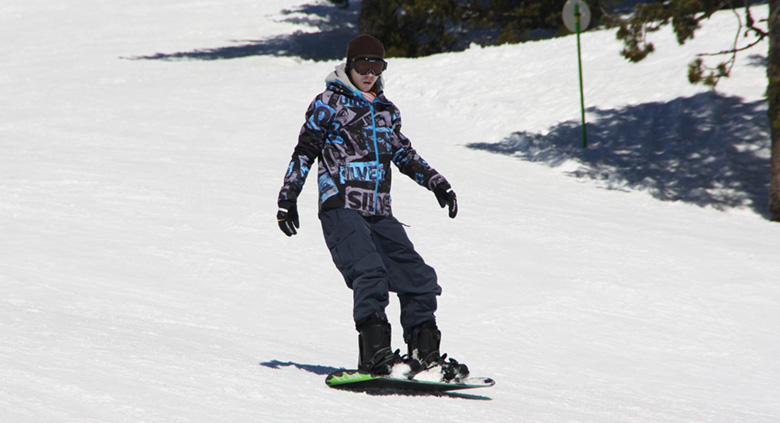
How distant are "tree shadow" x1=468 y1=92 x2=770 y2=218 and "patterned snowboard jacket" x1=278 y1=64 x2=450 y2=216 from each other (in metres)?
8.77

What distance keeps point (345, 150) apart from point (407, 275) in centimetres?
68

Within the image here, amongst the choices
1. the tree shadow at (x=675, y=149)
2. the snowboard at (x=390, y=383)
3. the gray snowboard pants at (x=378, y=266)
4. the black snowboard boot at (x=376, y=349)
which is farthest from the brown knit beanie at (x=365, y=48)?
the tree shadow at (x=675, y=149)

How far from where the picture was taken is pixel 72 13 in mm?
31219

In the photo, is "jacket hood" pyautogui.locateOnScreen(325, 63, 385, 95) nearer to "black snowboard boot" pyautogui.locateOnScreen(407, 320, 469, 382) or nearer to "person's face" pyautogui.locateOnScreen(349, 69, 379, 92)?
"person's face" pyautogui.locateOnScreen(349, 69, 379, 92)

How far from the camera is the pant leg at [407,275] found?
14.1 ft

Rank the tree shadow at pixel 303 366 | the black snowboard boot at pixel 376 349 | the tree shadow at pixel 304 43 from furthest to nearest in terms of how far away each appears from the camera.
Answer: the tree shadow at pixel 304 43, the tree shadow at pixel 303 366, the black snowboard boot at pixel 376 349

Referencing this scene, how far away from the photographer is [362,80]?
4.35m

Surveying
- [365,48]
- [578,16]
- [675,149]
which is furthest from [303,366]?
[578,16]

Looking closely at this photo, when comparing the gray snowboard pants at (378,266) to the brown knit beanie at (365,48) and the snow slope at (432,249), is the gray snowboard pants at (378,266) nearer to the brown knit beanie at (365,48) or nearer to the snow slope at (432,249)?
the snow slope at (432,249)

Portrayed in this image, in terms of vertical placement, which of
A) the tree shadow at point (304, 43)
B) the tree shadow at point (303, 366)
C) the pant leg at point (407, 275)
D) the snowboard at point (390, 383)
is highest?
the tree shadow at point (304, 43)

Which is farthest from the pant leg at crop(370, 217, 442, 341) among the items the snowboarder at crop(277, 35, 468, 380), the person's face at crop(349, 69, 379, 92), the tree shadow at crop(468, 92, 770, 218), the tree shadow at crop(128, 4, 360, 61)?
the tree shadow at crop(128, 4, 360, 61)

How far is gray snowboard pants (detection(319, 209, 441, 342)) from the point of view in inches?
162

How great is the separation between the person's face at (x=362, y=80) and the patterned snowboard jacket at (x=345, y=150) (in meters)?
0.03

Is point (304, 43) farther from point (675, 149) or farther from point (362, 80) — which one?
point (362, 80)
